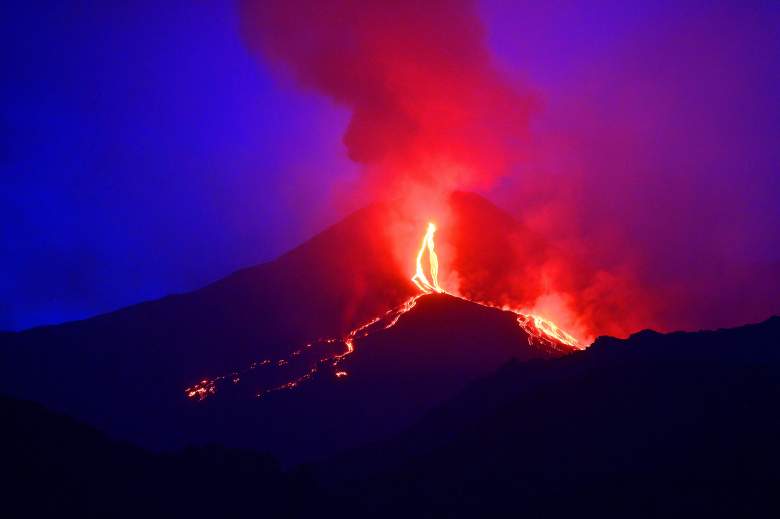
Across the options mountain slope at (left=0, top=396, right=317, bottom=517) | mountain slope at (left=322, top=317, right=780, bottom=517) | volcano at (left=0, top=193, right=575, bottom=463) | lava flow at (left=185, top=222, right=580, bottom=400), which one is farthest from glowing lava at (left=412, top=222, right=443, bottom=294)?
mountain slope at (left=0, top=396, right=317, bottom=517)

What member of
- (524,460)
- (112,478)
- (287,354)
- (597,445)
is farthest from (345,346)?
(112,478)

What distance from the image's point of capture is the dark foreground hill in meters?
17.5

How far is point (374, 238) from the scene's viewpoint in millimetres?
64750

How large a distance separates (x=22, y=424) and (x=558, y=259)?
6441 centimetres

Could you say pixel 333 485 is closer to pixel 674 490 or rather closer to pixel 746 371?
pixel 674 490

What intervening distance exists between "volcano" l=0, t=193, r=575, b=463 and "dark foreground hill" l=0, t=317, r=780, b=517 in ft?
33.7

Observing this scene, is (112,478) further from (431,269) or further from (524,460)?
(431,269)

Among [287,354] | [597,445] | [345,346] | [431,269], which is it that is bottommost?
[597,445]

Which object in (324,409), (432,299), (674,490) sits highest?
(432,299)

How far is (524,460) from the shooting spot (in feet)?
71.4

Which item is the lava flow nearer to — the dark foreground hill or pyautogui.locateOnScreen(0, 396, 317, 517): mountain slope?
the dark foreground hill

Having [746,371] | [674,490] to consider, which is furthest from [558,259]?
[674,490]

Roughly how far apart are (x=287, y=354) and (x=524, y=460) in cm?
2891

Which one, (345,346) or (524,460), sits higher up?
(345,346)
